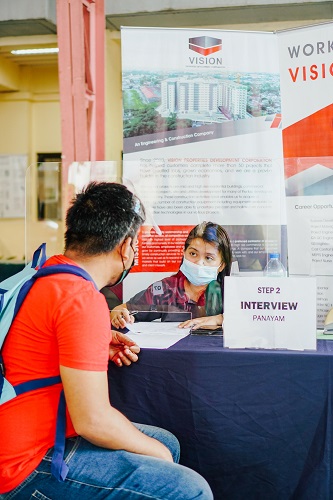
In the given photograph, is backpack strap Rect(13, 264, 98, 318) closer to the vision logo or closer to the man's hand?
the man's hand

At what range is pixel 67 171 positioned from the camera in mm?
2543

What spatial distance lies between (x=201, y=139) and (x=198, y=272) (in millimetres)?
583

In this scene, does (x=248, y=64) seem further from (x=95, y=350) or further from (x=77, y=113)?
(x=95, y=350)

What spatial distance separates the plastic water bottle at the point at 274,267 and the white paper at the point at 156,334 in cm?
42

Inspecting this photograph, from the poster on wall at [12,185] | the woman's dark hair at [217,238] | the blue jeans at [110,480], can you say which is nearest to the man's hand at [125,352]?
the blue jeans at [110,480]

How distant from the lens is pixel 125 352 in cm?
163

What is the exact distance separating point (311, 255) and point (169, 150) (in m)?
0.71

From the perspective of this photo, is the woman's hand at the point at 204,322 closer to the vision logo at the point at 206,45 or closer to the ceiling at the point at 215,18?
the vision logo at the point at 206,45

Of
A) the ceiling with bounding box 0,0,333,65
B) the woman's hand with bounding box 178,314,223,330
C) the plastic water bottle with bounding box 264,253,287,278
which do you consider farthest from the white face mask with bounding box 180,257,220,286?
the ceiling with bounding box 0,0,333,65

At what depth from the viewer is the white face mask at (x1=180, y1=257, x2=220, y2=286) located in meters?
2.04

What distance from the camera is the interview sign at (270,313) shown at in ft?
5.15

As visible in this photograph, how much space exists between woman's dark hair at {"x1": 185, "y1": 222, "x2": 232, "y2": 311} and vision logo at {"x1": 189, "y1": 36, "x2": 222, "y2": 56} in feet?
2.41

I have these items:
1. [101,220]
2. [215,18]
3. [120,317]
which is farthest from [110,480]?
[215,18]

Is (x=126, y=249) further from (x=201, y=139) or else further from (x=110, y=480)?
(x=201, y=139)
